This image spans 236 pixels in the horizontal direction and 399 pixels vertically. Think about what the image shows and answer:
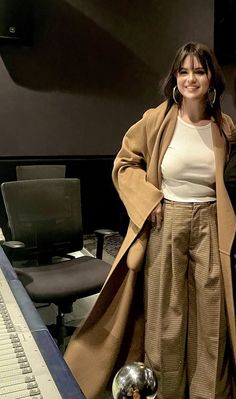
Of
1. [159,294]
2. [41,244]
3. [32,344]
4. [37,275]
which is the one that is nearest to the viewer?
[32,344]

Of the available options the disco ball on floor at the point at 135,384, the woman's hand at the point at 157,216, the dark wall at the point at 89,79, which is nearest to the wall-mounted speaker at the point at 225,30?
the dark wall at the point at 89,79

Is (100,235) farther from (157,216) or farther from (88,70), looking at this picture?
(88,70)

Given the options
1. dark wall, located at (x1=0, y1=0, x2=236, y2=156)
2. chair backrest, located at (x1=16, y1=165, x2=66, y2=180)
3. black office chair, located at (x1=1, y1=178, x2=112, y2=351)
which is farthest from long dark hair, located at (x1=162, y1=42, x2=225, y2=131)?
dark wall, located at (x1=0, y1=0, x2=236, y2=156)

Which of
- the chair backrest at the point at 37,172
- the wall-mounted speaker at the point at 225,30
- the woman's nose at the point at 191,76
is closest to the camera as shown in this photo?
the woman's nose at the point at 191,76

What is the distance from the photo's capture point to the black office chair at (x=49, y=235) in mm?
2283

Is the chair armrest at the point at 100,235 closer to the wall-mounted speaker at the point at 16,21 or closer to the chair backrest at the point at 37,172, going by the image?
the chair backrest at the point at 37,172

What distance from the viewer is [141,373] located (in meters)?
0.84

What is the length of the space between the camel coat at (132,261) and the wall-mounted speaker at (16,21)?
237 cm

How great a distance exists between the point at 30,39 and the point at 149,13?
125cm

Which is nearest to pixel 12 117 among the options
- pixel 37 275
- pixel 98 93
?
pixel 98 93

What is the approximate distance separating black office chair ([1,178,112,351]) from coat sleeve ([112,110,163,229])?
635mm

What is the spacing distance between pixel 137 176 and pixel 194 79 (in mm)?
444

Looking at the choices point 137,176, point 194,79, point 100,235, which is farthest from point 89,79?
point 194,79

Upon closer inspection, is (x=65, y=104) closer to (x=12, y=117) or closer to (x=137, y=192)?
(x=12, y=117)
